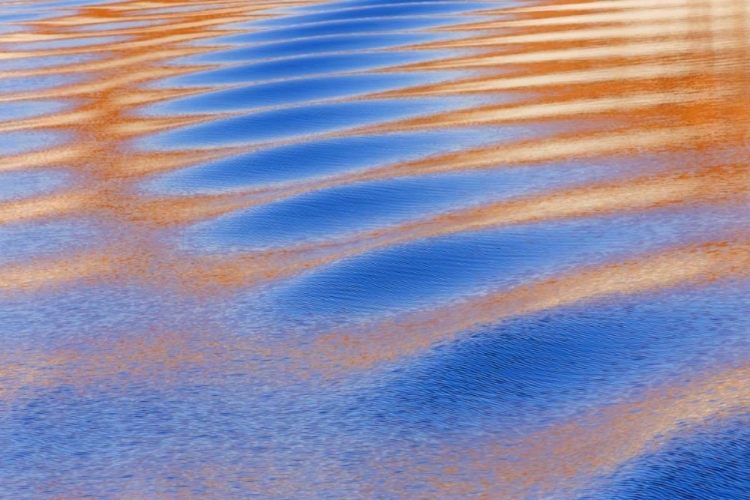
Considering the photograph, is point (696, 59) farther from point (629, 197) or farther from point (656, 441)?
point (656, 441)

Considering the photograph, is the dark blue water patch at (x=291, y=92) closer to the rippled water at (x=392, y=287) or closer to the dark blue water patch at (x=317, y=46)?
the rippled water at (x=392, y=287)

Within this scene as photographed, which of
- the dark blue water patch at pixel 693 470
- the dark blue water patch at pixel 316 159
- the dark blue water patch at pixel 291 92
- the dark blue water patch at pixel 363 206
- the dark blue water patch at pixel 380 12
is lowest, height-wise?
the dark blue water patch at pixel 693 470

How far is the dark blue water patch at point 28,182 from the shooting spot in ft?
12.5

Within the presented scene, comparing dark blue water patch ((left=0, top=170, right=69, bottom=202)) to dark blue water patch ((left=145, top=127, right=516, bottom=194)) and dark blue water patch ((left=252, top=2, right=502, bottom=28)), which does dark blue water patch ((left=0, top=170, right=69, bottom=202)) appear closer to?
dark blue water patch ((left=145, top=127, right=516, bottom=194))

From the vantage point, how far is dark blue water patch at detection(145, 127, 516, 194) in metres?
3.78

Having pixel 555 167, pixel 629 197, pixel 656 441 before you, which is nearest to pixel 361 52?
pixel 555 167

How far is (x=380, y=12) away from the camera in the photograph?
8164 mm

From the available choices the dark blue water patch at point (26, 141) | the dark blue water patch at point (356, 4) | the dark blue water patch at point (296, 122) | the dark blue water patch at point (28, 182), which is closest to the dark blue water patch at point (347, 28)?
the dark blue water patch at point (356, 4)

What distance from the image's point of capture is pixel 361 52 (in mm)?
A: 6438

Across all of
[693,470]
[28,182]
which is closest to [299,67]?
[28,182]

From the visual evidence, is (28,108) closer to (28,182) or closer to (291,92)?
(291,92)

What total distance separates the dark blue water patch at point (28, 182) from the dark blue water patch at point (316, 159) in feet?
1.08

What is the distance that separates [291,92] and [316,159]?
4.80 feet

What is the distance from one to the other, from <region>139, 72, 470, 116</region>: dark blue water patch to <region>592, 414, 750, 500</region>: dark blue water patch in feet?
11.5
